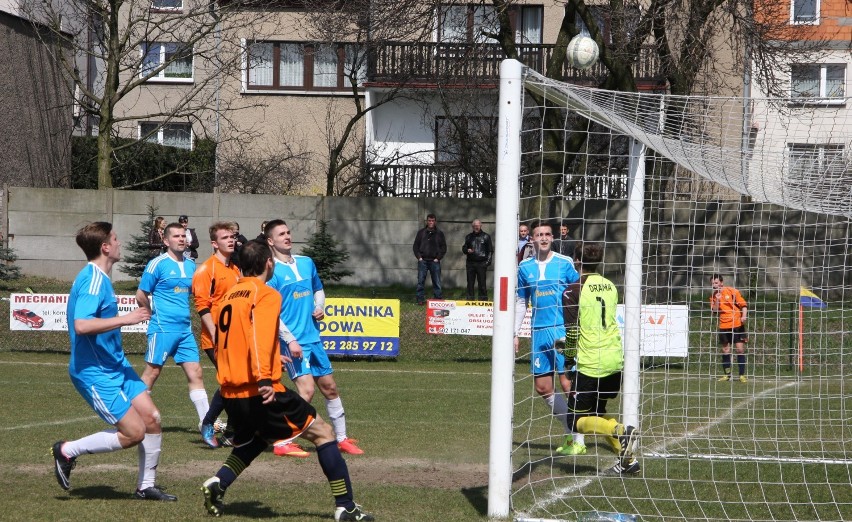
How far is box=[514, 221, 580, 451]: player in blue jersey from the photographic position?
8938 mm

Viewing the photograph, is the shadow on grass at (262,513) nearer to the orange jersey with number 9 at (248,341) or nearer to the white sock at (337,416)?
the orange jersey with number 9 at (248,341)

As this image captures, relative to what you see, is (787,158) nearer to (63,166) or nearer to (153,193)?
(153,193)

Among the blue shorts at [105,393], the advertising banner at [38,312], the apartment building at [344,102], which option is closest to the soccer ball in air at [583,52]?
the blue shorts at [105,393]

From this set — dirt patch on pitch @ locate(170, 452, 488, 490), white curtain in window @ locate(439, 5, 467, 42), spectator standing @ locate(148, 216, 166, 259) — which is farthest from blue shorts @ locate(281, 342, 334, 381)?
white curtain in window @ locate(439, 5, 467, 42)

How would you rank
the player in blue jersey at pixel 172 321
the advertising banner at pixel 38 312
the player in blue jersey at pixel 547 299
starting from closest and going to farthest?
the player in blue jersey at pixel 547 299, the player in blue jersey at pixel 172 321, the advertising banner at pixel 38 312

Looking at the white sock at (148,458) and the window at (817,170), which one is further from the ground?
the window at (817,170)

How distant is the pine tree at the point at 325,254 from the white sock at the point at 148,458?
1543 centimetres

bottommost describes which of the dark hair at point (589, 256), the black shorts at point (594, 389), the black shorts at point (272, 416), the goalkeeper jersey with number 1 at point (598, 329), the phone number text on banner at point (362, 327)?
the phone number text on banner at point (362, 327)

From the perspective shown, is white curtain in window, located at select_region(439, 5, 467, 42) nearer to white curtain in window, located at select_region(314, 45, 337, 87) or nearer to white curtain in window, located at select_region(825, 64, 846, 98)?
white curtain in window, located at select_region(314, 45, 337, 87)

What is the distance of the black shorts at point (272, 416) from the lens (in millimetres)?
6137

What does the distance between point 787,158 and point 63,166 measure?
25.3 m

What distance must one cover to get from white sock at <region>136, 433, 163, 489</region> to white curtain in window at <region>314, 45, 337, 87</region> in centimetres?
2589

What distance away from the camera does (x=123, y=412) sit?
21.7ft

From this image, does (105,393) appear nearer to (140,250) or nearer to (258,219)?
(140,250)
